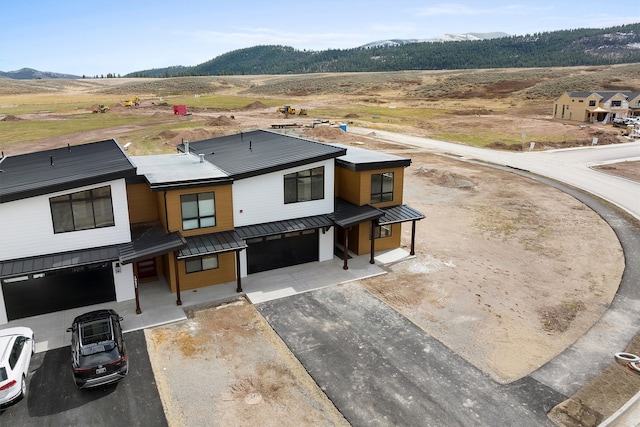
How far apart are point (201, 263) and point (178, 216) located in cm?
263

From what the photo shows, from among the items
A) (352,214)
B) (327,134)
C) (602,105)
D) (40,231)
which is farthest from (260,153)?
(602,105)

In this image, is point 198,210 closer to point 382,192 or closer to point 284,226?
point 284,226

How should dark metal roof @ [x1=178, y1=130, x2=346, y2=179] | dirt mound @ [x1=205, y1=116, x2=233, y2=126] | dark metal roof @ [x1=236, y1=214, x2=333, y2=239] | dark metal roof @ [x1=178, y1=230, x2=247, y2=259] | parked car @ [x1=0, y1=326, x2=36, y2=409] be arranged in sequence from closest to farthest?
parked car @ [x1=0, y1=326, x2=36, y2=409], dark metal roof @ [x1=178, y1=230, x2=247, y2=259], dark metal roof @ [x1=236, y1=214, x2=333, y2=239], dark metal roof @ [x1=178, y1=130, x2=346, y2=179], dirt mound @ [x1=205, y1=116, x2=233, y2=126]

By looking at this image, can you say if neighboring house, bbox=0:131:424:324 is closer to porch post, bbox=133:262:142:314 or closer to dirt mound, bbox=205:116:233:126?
porch post, bbox=133:262:142:314

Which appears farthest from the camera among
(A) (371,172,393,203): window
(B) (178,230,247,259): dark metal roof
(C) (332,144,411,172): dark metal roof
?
(A) (371,172,393,203): window

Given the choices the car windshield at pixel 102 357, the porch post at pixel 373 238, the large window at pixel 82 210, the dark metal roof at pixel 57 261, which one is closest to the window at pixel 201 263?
the dark metal roof at pixel 57 261

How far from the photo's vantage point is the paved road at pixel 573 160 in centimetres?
4222

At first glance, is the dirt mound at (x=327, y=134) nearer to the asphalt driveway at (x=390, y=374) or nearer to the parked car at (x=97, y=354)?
the asphalt driveway at (x=390, y=374)

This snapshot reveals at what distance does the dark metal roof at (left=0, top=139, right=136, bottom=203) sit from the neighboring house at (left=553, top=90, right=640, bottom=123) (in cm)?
9063

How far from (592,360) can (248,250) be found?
50.8 ft

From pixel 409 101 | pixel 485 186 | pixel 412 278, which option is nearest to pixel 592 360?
pixel 412 278

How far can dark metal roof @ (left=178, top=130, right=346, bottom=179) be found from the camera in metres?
22.5

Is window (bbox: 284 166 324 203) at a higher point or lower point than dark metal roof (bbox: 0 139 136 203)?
lower

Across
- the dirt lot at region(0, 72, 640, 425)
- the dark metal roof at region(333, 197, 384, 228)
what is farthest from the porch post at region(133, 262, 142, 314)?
the dark metal roof at region(333, 197, 384, 228)
